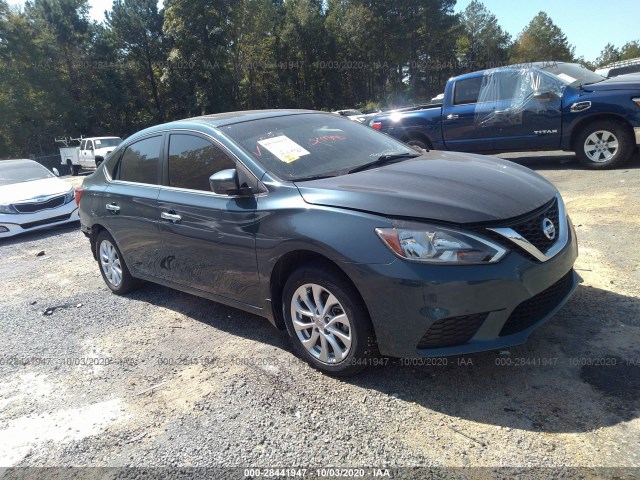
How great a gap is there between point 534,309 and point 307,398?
1.44 m

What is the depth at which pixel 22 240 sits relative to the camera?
29.3 feet

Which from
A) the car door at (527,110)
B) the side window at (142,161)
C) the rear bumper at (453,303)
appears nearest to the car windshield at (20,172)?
the side window at (142,161)

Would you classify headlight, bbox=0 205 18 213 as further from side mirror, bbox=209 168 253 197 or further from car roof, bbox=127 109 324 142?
side mirror, bbox=209 168 253 197

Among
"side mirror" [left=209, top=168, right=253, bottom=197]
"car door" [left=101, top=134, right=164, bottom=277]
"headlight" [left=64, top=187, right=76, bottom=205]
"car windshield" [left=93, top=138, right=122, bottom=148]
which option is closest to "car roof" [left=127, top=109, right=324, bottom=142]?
"car door" [left=101, top=134, right=164, bottom=277]

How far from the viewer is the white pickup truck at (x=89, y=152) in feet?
74.2

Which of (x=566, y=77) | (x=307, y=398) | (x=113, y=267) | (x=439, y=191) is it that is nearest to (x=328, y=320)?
(x=307, y=398)

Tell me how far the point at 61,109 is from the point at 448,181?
40.1 meters

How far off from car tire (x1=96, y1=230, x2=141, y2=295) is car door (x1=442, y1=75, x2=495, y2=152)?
6.72m

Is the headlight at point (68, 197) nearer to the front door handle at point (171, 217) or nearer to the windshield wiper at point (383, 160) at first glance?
the front door handle at point (171, 217)

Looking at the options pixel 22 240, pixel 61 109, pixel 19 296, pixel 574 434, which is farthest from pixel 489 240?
pixel 61 109

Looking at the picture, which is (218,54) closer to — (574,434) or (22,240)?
(22,240)

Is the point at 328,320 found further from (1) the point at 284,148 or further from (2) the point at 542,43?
(2) the point at 542,43

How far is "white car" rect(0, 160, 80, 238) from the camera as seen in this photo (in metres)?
8.88

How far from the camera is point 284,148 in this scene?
3641 mm
